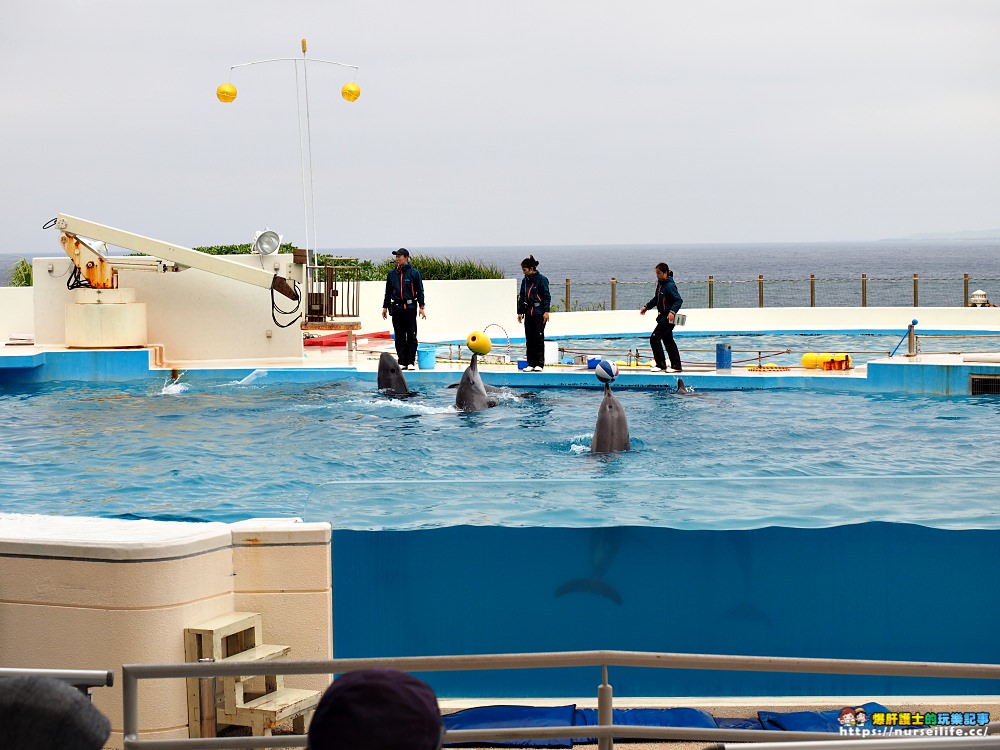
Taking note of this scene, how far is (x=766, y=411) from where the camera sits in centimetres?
1336

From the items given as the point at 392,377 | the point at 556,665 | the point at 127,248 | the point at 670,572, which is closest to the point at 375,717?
the point at 556,665

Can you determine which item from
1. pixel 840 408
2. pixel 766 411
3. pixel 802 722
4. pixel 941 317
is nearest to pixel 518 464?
pixel 766 411

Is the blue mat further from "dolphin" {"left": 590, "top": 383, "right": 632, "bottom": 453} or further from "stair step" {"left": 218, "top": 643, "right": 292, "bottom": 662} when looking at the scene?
"dolphin" {"left": 590, "top": 383, "right": 632, "bottom": 453}

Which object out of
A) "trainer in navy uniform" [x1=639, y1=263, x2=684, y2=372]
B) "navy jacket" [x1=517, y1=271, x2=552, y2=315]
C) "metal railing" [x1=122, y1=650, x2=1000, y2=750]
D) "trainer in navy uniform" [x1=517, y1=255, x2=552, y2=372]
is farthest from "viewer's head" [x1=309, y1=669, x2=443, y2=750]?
"navy jacket" [x1=517, y1=271, x2=552, y2=315]

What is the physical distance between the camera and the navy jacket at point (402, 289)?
49.4 feet

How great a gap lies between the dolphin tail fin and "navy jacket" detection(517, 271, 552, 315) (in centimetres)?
1004

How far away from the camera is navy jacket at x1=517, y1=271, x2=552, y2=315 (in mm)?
14953

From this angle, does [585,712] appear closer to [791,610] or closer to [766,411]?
[791,610]

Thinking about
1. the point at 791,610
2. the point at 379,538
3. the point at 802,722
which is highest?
the point at 379,538

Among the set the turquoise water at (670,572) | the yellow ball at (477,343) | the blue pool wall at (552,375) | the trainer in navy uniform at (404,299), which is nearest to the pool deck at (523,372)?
the blue pool wall at (552,375)

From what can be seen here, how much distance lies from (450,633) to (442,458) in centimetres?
579

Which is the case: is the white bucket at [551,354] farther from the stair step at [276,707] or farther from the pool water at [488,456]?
the stair step at [276,707]

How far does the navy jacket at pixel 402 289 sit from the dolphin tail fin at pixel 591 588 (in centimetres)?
1024

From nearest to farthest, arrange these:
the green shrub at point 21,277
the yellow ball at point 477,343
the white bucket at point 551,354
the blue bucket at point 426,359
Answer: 1. the yellow ball at point 477,343
2. the blue bucket at point 426,359
3. the white bucket at point 551,354
4. the green shrub at point 21,277
